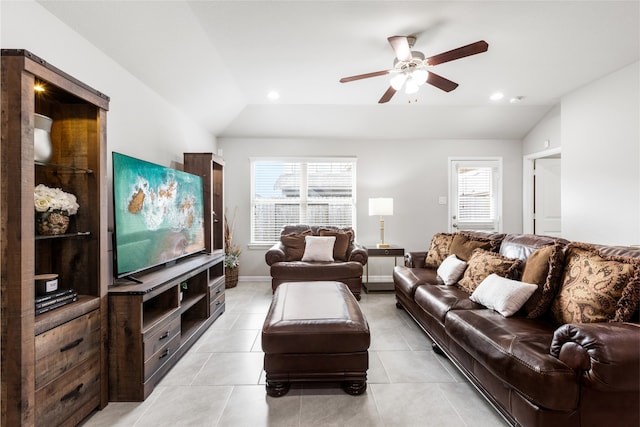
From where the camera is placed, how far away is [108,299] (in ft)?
6.10

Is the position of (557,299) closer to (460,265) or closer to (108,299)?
(460,265)

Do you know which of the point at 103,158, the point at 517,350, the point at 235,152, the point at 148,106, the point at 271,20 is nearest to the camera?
the point at 517,350

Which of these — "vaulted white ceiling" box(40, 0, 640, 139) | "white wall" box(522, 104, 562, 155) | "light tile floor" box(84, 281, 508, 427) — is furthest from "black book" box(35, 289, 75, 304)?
"white wall" box(522, 104, 562, 155)

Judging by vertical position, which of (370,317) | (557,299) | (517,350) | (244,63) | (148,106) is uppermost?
(244,63)

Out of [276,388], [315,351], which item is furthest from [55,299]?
[315,351]

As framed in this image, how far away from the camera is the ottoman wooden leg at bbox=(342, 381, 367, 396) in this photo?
1.92 metres

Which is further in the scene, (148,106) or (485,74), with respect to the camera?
(485,74)

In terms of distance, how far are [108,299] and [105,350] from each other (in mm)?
315

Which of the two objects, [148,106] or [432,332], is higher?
[148,106]

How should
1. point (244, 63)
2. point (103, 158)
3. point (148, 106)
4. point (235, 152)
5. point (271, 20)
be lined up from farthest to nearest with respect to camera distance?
1. point (235, 152)
2. point (244, 63)
3. point (148, 106)
4. point (271, 20)
5. point (103, 158)

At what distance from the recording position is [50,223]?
1565 millimetres

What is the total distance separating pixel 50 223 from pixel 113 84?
4.55 ft

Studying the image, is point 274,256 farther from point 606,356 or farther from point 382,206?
point 606,356

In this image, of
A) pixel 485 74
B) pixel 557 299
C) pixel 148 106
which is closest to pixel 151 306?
pixel 148 106
